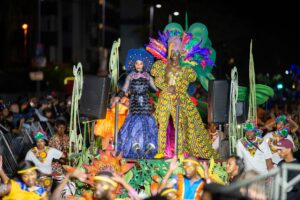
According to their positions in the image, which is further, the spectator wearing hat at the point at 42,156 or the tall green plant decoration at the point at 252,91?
the tall green plant decoration at the point at 252,91

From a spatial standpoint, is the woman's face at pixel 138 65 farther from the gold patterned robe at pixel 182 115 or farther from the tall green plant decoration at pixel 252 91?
the tall green plant decoration at pixel 252 91

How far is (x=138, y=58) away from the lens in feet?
41.8

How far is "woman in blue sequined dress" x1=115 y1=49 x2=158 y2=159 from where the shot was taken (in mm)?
12391

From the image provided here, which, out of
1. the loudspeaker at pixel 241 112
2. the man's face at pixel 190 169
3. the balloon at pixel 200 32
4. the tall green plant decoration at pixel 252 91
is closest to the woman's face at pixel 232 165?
the man's face at pixel 190 169

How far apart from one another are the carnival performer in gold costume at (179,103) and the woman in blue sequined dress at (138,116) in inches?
7.3

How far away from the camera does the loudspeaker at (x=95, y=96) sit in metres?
12.4

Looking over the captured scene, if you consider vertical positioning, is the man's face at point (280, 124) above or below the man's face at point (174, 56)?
below

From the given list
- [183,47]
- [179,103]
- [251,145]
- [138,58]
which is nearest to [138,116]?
[179,103]

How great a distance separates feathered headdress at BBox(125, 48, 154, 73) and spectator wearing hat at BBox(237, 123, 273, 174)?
2251 mm

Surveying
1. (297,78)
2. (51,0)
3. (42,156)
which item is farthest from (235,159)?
(51,0)

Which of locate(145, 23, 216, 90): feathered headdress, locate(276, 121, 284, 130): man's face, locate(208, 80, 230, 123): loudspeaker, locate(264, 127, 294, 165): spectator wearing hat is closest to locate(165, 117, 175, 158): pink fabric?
locate(208, 80, 230, 123): loudspeaker

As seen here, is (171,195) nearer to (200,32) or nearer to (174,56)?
(174,56)

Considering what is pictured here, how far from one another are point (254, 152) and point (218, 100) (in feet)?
6.64

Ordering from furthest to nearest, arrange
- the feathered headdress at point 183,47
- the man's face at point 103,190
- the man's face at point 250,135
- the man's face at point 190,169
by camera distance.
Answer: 1. the feathered headdress at point 183,47
2. the man's face at point 250,135
3. the man's face at point 190,169
4. the man's face at point 103,190
